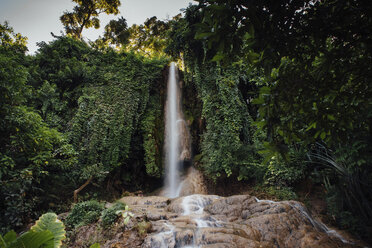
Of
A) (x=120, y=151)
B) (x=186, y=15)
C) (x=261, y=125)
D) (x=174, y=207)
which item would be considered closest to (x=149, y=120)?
(x=120, y=151)

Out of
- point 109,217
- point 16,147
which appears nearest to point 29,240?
point 109,217

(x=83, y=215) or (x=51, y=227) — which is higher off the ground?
(x=51, y=227)

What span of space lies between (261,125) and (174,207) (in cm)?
527

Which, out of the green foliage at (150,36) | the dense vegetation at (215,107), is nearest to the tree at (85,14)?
the dense vegetation at (215,107)

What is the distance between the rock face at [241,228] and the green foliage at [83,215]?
4.72 feet

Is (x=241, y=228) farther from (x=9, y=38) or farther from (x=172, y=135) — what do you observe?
(x=9, y=38)

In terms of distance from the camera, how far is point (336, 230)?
5043 millimetres

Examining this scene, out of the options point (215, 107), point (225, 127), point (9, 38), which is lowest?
point (225, 127)

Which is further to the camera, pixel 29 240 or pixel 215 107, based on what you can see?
pixel 215 107

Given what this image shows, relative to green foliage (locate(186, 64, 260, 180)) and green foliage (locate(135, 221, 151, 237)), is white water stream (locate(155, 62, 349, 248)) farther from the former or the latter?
green foliage (locate(186, 64, 260, 180))

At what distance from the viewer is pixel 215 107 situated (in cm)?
1015

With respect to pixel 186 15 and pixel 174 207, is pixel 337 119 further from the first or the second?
pixel 186 15

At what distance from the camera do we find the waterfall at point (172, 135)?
425 inches

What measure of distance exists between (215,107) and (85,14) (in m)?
15.0
